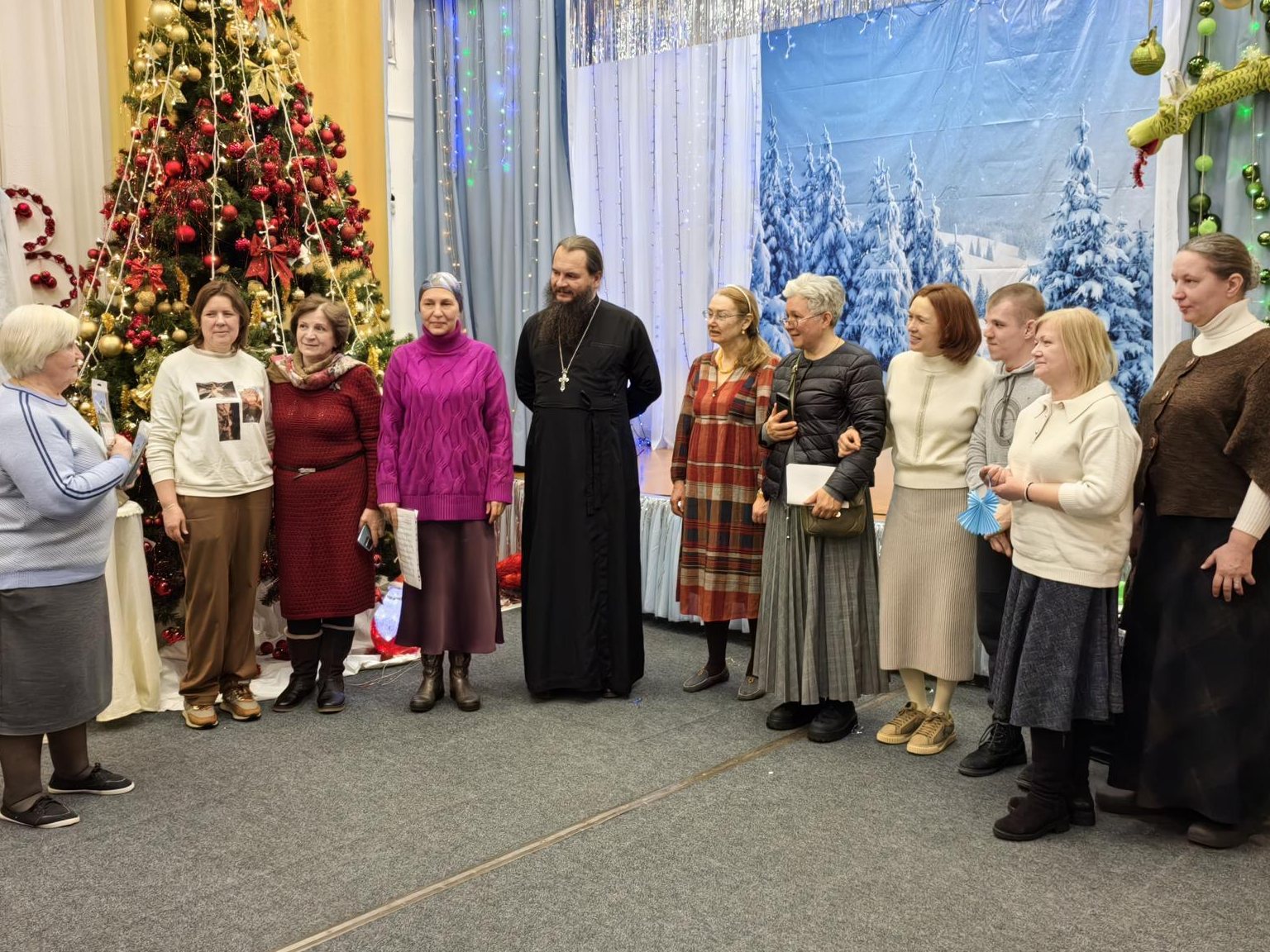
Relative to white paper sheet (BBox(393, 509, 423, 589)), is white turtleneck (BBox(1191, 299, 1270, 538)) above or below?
above

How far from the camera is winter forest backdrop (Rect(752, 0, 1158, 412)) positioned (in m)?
3.73

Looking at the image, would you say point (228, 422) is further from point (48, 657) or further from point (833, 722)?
point (833, 722)

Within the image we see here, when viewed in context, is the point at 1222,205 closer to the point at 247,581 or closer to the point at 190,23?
the point at 247,581

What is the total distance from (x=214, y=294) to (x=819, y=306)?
1901 mm

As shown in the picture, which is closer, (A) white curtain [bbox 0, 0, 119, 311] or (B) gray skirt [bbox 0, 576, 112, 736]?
(B) gray skirt [bbox 0, 576, 112, 736]

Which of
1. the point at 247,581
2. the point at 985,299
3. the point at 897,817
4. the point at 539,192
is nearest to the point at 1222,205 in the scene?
the point at 985,299

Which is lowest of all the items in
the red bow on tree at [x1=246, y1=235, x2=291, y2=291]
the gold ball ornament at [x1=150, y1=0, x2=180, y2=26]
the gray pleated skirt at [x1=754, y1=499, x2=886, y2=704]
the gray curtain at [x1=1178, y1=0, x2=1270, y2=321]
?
the gray pleated skirt at [x1=754, y1=499, x2=886, y2=704]

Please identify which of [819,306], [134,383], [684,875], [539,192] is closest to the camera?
[684,875]

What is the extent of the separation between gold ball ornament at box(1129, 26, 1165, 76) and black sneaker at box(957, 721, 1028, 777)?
6.48 feet

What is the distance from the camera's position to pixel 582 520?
3.80 meters

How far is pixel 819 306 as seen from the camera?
3318 mm

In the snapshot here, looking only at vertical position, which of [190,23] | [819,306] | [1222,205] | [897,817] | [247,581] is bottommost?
[897,817]

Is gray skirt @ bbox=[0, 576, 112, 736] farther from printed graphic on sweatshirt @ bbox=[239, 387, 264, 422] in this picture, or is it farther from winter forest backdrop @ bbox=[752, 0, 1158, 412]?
winter forest backdrop @ bbox=[752, 0, 1158, 412]

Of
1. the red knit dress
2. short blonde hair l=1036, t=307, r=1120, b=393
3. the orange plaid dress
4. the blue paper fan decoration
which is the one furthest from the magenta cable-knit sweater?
short blonde hair l=1036, t=307, r=1120, b=393
